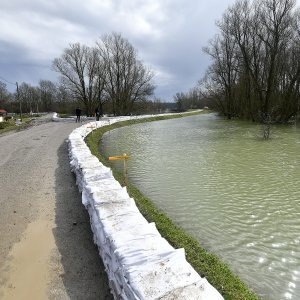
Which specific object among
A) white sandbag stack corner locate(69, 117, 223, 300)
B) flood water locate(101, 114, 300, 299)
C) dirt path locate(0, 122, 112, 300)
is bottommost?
flood water locate(101, 114, 300, 299)

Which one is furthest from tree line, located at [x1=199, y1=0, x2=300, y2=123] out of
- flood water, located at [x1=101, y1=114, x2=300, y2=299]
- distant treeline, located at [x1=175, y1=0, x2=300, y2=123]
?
flood water, located at [x1=101, y1=114, x2=300, y2=299]

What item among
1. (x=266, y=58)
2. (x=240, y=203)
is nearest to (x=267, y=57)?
(x=266, y=58)

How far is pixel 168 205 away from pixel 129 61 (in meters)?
48.5

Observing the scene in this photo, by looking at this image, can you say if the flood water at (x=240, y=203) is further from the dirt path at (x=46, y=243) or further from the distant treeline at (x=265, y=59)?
the distant treeline at (x=265, y=59)

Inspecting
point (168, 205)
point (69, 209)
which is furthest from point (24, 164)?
point (168, 205)

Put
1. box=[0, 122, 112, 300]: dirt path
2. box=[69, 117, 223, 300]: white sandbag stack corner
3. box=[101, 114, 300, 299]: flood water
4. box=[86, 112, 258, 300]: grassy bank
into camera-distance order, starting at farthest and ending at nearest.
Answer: box=[101, 114, 300, 299]: flood water, box=[0, 122, 112, 300]: dirt path, box=[86, 112, 258, 300]: grassy bank, box=[69, 117, 223, 300]: white sandbag stack corner

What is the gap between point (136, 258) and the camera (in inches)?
154

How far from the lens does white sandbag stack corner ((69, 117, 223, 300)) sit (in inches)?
131

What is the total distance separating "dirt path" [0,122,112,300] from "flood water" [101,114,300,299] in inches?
82.1

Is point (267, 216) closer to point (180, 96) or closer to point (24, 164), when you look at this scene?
point (24, 164)

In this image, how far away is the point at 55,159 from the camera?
1273cm

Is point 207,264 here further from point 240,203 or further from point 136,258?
point 240,203

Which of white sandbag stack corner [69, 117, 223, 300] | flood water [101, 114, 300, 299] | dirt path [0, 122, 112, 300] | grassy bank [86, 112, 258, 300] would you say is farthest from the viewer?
flood water [101, 114, 300, 299]

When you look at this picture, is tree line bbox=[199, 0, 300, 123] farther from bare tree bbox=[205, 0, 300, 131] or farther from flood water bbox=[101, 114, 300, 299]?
flood water bbox=[101, 114, 300, 299]
